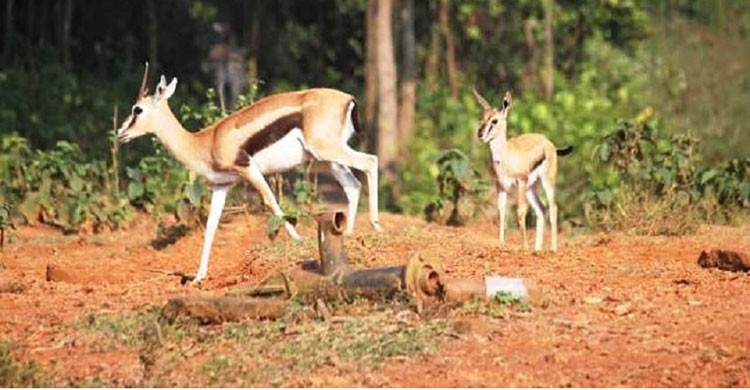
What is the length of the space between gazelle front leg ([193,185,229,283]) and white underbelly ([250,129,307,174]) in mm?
292

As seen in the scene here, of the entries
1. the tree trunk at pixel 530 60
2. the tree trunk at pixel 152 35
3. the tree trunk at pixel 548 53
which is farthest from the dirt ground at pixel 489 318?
the tree trunk at pixel 152 35

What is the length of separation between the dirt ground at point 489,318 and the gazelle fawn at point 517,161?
33cm

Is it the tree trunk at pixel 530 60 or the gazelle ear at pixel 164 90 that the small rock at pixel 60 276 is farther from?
the tree trunk at pixel 530 60

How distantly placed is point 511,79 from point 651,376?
17.5m

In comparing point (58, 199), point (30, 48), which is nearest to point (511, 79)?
point (30, 48)

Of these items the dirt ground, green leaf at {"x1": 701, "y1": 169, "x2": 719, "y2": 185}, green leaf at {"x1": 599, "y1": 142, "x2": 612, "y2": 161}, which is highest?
green leaf at {"x1": 599, "y1": 142, "x2": 612, "y2": 161}

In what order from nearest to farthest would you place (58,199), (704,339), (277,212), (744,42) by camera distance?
(704,339)
(277,212)
(58,199)
(744,42)

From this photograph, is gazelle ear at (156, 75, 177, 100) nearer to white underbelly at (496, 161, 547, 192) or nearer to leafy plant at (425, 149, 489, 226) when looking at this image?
white underbelly at (496, 161, 547, 192)

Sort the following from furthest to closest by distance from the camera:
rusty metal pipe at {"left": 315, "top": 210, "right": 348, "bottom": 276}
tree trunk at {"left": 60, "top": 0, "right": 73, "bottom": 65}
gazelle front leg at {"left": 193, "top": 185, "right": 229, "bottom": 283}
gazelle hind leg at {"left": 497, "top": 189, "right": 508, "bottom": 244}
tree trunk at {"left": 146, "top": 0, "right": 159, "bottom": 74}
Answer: tree trunk at {"left": 146, "top": 0, "right": 159, "bottom": 74}, tree trunk at {"left": 60, "top": 0, "right": 73, "bottom": 65}, gazelle hind leg at {"left": 497, "top": 189, "right": 508, "bottom": 244}, gazelle front leg at {"left": 193, "top": 185, "right": 229, "bottom": 283}, rusty metal pipe at {"left": 315, "top": 210, "right": 348, "bottom": 276}

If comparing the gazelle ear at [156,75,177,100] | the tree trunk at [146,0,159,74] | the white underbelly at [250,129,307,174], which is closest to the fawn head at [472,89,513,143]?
the white underbelly at [250,129,307,174]

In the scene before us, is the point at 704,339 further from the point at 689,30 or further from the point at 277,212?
the point at 689,30

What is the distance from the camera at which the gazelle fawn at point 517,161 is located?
446 inches

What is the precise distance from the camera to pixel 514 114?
1858cm

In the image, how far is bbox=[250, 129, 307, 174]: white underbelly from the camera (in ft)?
35.1
